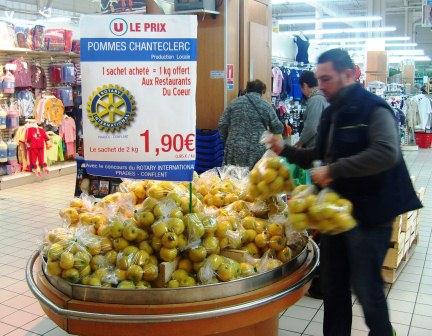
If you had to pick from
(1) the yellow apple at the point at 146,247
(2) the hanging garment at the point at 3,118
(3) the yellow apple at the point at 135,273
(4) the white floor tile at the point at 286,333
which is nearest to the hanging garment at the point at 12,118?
(2) the hanging garment at the point at 3,118

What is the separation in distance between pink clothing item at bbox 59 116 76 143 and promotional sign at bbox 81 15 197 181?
25.9ft

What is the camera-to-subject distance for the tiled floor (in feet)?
11.9

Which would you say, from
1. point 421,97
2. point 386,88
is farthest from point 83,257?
point 386,88

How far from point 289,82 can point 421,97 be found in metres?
5.87

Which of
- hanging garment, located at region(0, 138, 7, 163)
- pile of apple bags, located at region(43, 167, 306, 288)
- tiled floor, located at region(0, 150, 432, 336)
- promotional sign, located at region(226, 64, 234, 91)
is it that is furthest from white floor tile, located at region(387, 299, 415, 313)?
hanging garment, located at region(0, 138, 7, 163)

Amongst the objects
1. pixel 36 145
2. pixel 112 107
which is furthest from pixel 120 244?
pixel 36 145

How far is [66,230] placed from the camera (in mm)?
2646

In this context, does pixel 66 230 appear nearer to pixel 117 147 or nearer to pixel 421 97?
pixel 117 147

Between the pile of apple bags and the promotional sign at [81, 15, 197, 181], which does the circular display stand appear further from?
the promotional sign at [81, 15, 197, 181]

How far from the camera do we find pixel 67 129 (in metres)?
9.99

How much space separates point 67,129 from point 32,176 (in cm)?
132

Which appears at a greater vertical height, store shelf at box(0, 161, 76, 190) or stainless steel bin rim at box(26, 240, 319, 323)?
stainless steel bin rim at box(26, 240, 319, 323)

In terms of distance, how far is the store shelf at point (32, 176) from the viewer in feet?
28.2

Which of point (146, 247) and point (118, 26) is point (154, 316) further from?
point (118, 26)
